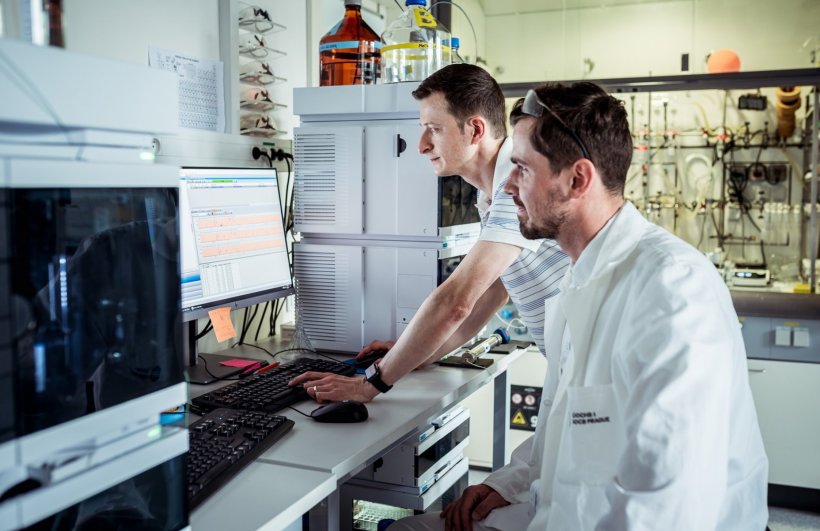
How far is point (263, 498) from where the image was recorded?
1.18 metres

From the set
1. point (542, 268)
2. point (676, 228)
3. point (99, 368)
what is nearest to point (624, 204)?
point (542, 268)

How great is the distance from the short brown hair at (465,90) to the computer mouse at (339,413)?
83cm

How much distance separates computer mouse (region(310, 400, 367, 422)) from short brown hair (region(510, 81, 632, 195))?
0.63m

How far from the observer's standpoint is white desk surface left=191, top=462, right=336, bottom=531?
43.5 inches

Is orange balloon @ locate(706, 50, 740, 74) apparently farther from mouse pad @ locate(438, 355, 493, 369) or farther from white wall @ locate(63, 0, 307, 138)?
mouse pad @ locate(438, 355, 493, 369)

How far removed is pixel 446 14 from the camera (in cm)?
400

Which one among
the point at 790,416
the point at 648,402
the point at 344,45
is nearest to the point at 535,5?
the point at 344,45

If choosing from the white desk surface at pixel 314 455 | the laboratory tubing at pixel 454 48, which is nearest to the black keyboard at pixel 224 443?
the white desk surface at pixel 314 455

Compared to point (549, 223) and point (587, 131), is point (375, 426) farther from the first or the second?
point (587, 131)

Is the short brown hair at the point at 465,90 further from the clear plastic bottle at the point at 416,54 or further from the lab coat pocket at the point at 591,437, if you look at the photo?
the lab coat pocket at the point at 591,437

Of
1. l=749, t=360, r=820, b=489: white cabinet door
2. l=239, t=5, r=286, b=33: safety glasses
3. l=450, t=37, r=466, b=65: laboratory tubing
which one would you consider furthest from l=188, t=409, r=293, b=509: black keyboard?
l=749, t=360, r=820, b=489: white cabinet door

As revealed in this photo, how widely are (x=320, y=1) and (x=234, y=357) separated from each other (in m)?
1.48

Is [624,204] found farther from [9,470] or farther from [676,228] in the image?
[676,228]

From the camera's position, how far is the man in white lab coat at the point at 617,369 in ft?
3.55
